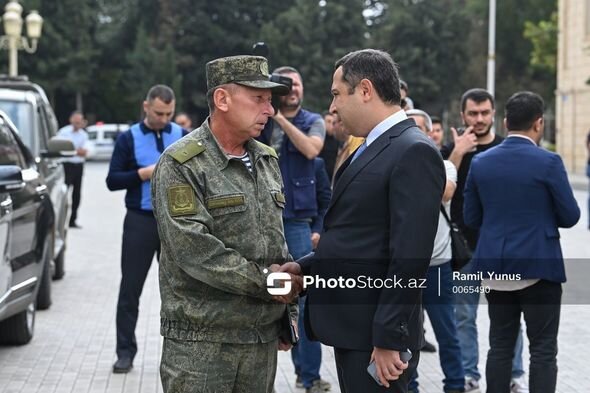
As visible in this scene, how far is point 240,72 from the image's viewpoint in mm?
3947

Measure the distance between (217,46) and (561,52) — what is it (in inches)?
1106

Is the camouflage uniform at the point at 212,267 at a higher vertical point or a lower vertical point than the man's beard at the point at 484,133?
lower

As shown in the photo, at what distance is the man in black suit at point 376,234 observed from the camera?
3.63 meters

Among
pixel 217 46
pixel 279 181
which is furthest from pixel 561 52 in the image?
pixel 279 181

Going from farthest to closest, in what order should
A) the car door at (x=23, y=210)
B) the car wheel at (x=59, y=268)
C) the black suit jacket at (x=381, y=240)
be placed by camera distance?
the car wheel at (x=59, y=268)
the car door at (x=23, y=210)
the black suit jacket at (x=381, y=240)

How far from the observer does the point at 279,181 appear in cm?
419

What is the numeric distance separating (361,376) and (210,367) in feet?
1.89

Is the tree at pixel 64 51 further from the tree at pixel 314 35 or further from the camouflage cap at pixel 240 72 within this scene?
the camouflage cap at pixel 240 72

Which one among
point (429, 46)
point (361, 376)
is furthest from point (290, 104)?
point (429, 46)

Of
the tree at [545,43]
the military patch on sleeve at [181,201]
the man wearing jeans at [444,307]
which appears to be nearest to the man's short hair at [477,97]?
the man wearing jeans at [444,307]

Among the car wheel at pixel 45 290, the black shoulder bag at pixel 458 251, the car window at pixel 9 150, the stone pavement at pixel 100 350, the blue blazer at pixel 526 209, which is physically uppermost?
the car window at pixel 9 150

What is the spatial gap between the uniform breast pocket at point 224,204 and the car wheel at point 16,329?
4.76 metres

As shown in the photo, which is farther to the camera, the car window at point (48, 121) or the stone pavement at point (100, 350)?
the car window at point (48, 121)

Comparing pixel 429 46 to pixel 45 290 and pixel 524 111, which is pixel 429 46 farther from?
pixel 524 111
